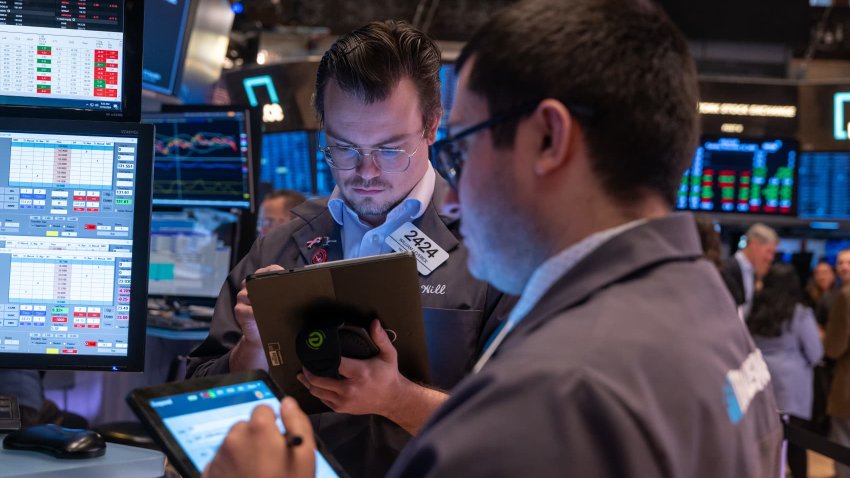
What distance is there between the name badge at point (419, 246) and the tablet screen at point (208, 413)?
0.66 metres

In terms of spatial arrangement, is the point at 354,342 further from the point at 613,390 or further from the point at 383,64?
the point at 613,390

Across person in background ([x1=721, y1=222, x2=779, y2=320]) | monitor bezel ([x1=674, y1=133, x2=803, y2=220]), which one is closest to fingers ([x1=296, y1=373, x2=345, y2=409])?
person in background ([x1=721, y1=222, x2=779, y2=320])

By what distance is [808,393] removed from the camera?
23.2 ft

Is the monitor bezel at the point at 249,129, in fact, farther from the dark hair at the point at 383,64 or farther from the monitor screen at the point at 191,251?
the dark hair at the point at 383,64

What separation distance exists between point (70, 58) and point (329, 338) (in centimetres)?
86

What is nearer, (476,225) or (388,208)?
(476,225)

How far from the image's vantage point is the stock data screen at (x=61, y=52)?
194 centimetres

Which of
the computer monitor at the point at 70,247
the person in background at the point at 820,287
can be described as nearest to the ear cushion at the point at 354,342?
the computer monitor at the point at 70,247

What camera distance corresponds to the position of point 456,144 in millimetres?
1229

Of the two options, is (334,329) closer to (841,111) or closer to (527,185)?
(527,185)

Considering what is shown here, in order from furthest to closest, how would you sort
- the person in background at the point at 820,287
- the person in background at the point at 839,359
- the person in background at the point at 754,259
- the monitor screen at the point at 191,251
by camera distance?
the person in background at the point at 820,287 < the person in background at the point at 754,259 < the person in background at the point at 839,359 < the monitor screen at the point at 191,251

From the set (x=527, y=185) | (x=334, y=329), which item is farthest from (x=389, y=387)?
(x=527, y=185)

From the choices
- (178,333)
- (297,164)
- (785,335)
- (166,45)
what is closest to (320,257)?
(178,333)

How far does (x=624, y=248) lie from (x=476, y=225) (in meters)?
0.21
